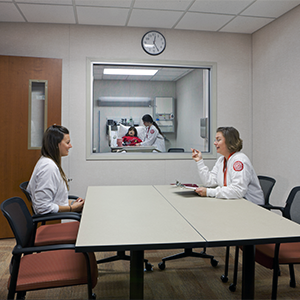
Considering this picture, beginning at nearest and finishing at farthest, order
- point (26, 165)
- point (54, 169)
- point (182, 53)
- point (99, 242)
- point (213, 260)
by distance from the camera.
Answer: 1. point (99, 242)
2. point (54, 169)
3. point (213, 260)
4. point (26, 165)
5. point (182, 53)

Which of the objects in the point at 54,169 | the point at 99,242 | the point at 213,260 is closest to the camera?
the point at 99,242

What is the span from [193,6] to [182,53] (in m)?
0.87

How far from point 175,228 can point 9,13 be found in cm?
341

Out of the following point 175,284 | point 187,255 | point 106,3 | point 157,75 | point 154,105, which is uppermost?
point 106,3

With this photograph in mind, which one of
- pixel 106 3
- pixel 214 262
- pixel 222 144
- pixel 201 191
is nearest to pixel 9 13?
pixel 106 3

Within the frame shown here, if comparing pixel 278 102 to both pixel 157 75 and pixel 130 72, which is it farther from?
pixel 130 72

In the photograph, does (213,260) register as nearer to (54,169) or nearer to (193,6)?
(54,169)

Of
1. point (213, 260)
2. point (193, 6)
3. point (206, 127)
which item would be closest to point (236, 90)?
point (206, 127)

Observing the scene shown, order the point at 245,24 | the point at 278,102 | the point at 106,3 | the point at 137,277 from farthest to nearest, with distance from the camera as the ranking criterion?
the point at 245,24, the point at 278,102, the point at 106,3, the point at 137,277

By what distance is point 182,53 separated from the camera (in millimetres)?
4152

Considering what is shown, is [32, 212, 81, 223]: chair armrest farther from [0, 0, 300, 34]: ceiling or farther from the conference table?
[0, 0, 300, 34]: ceiling

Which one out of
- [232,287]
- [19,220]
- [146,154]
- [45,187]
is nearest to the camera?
[19,220]

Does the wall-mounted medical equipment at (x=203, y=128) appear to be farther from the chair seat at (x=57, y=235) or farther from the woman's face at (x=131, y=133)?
the chair seat at (x=57, y=235)

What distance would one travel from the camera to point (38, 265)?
1.62 meters
